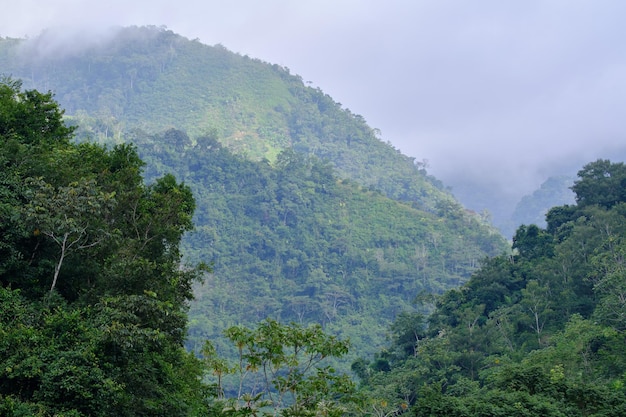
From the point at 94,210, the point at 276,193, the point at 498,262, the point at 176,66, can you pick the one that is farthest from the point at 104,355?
the point at 176,66

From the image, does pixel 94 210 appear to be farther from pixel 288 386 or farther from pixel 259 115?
pixel 259 115

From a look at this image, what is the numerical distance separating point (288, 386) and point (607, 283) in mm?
20767

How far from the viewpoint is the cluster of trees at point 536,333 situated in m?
18.5

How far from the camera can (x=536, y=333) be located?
1359 inches

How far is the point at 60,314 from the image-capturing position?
1301cm

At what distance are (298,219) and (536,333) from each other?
47795mm

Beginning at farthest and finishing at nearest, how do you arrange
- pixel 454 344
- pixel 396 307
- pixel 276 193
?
pixel 276 193, pixel 396 307, pixel 454 344

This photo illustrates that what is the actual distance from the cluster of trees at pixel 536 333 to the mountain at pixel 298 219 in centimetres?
1636

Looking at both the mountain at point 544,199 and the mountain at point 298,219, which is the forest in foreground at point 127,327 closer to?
the mountain at point 298,219

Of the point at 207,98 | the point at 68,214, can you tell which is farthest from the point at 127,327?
the point at 207,98

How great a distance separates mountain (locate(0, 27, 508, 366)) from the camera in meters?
69.4

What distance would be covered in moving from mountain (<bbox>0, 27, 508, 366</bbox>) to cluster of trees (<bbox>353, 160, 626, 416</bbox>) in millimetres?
16364

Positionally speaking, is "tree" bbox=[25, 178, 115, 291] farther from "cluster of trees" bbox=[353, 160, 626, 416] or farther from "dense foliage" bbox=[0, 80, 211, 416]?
"cluster of trees" bbox=[353, 160, 626, 416]

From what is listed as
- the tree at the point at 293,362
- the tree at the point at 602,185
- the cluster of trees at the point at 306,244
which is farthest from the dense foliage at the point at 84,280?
the cluster of trees at the point at 306,244
